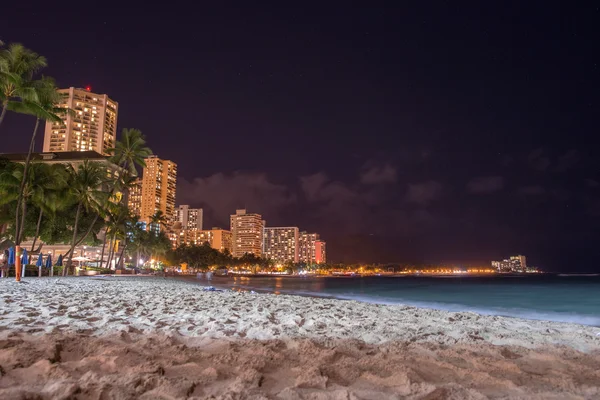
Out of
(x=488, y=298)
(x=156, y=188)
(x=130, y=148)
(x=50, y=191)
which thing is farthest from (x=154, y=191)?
(x=488, y=298)

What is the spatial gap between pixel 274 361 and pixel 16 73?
88.1ft

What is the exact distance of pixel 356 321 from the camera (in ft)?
24.6

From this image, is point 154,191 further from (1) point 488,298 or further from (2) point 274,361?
(2) point 274,361

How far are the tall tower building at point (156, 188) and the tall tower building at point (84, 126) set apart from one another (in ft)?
142

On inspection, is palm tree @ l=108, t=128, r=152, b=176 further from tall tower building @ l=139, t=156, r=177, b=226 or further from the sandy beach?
tall tower building @ l=139, t=156, r=177, b=226

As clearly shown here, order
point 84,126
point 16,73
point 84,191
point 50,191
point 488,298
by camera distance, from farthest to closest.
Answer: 1. point 84,126
2. point 84,191
3. point 50,191
4. point 488,298
5. point 16,73

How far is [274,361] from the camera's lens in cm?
395

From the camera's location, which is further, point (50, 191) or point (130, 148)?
point (130, 148)

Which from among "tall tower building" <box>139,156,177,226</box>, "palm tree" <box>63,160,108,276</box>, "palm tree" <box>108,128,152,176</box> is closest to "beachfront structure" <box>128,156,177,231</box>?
"tall tower building" <box>139,156,177,226</box>

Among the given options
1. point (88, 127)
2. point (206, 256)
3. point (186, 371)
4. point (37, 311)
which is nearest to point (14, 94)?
point (37, 311)

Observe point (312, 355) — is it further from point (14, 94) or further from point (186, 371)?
point (14, 94)

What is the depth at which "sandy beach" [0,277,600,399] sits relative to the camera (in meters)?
3.00

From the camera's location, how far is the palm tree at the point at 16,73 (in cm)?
2241

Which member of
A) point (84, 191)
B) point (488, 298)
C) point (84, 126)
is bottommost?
point (488, 298)
